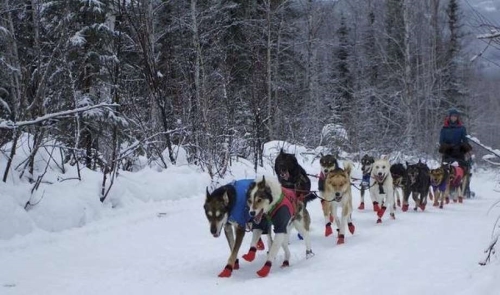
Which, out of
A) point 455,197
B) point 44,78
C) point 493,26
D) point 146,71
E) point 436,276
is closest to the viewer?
point 493,26

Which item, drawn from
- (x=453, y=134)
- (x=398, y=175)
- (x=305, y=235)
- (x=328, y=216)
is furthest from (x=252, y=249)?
(x=453, y=134)

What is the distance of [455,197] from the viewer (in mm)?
11836

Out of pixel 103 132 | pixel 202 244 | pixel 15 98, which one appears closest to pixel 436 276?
pixel 202 244

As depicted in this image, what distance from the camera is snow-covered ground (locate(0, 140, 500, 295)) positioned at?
441 cm

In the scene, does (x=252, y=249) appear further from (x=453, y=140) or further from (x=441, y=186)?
(x=453, y=140)

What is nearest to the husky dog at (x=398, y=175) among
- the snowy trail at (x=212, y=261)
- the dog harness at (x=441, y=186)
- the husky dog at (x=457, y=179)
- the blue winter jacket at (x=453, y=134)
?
the dog harness at (x=441, y=186)

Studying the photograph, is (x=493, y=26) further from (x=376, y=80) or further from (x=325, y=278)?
(x=376, y=80)

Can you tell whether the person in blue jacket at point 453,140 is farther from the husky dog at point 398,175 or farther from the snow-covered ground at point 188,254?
the snow-covered ground at point 188,254

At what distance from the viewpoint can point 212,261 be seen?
224 inches

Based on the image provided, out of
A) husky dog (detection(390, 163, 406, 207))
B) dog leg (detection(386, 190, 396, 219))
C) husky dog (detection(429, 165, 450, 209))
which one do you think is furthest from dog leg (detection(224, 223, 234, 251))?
husky dog (detection(429, 165, 450, 209))

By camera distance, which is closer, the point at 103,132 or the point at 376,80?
the point at 103,132

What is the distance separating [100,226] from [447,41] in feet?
97.2

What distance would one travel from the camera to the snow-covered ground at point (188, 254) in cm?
441

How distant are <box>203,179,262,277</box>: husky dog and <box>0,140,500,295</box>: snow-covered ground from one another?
0.85ft
